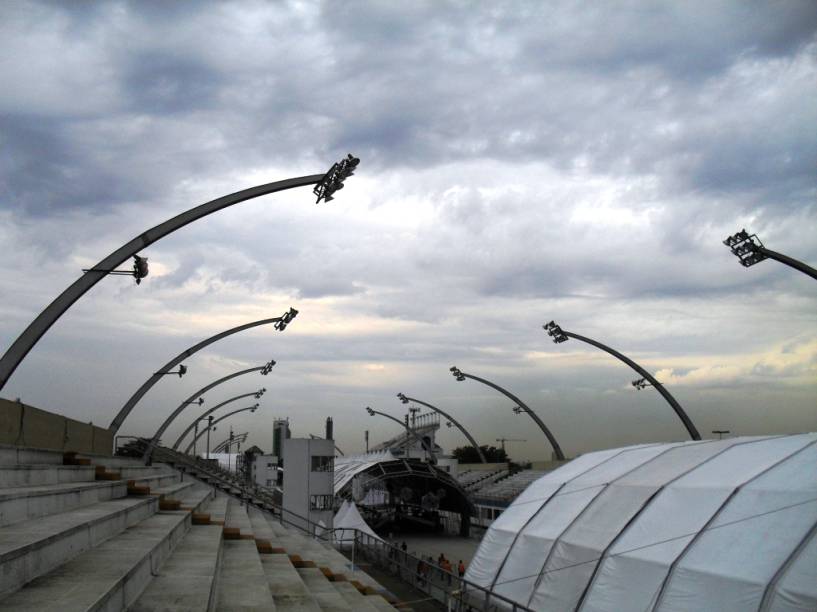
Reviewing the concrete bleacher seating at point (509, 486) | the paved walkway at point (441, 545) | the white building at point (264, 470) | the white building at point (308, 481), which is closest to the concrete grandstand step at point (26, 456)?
the paved walkway at point (441, 545)

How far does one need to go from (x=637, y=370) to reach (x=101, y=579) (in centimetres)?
2709

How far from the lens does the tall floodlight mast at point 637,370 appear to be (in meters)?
28.6

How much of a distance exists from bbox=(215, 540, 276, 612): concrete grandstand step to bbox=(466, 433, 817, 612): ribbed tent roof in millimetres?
7121

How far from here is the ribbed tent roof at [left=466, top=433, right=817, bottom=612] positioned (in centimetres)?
1140

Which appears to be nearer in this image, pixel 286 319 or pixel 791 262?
pixel 791 262

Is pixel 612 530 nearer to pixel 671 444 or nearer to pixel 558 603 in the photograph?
pixel 558 603

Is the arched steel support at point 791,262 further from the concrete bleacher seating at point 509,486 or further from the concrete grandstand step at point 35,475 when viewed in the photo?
the concrete bleacher seating at point 509,486

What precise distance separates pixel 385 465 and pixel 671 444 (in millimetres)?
34278

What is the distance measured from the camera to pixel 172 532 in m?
10.2

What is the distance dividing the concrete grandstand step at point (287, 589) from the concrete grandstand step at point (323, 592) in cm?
51

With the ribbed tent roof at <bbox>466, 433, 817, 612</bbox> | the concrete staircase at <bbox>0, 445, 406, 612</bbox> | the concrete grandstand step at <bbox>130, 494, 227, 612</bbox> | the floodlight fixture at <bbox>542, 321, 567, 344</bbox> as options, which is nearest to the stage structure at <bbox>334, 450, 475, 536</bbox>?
the floodlight fixture at <bbox>542, 321, 567, 344</bbox>

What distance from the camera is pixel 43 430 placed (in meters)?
15.8

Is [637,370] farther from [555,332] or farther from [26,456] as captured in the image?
[26,456]

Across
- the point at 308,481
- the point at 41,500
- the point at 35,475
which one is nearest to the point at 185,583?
the point at 41,500
